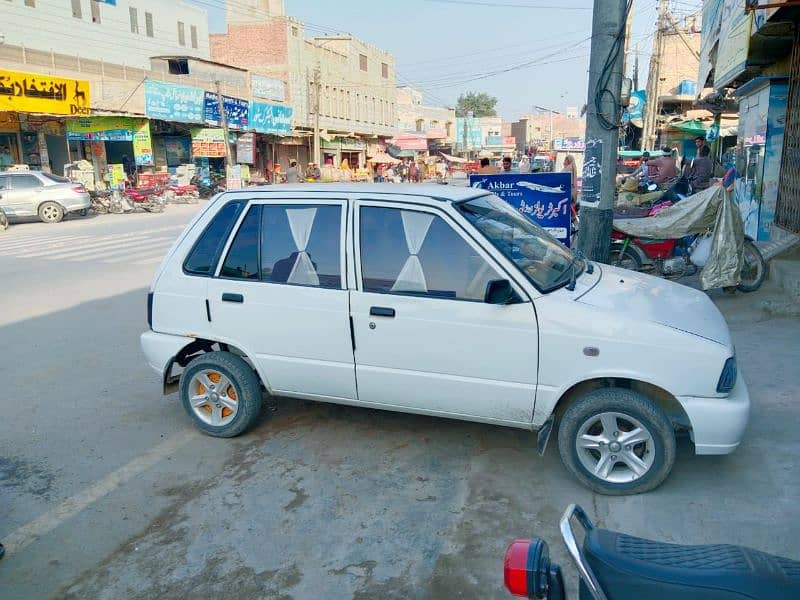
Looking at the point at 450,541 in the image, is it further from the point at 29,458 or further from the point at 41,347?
the point at 41,347

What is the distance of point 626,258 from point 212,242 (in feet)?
21.9

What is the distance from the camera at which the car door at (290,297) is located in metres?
4.37

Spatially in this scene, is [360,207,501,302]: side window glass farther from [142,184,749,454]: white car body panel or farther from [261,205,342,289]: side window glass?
[261,205,342,289]: side window glass

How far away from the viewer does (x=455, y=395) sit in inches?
163

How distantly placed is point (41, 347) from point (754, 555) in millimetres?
7474

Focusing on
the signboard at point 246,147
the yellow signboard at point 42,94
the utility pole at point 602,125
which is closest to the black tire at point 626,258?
the utility pole at point 602,125

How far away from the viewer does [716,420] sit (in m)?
3.64

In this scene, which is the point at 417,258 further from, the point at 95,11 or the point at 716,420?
the point at 95,11

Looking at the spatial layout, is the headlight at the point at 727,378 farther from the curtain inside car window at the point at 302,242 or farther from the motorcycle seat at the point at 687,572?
the curtain inside car window at the point at 302,242

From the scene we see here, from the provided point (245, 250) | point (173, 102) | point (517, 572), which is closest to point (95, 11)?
point (173, 102)

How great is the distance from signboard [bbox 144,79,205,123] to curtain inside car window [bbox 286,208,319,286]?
2628cm

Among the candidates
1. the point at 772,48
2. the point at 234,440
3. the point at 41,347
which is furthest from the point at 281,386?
the point at 772,48

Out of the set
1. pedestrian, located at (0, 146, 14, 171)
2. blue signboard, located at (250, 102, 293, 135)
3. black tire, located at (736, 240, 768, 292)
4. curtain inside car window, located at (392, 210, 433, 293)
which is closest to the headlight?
curtain inside car window, located at (392, 210, 433, 293)

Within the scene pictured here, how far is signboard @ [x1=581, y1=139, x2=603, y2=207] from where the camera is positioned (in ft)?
24.2
